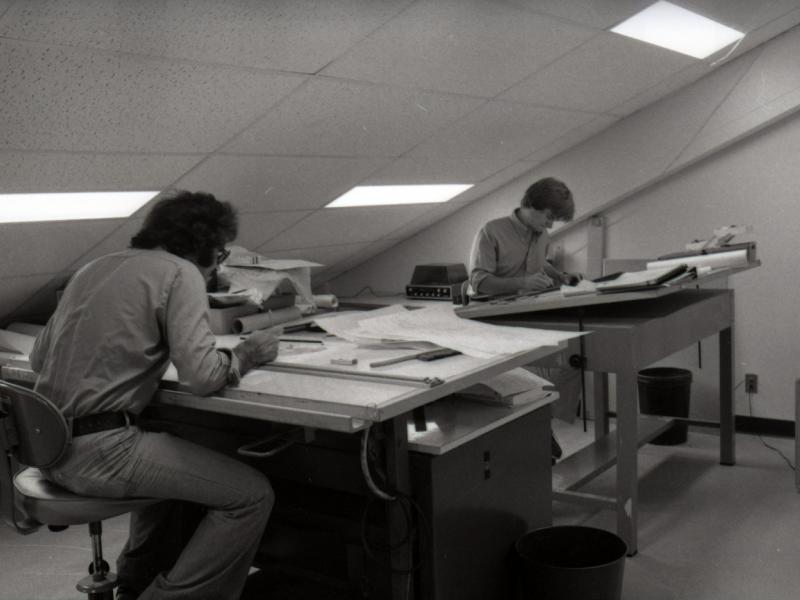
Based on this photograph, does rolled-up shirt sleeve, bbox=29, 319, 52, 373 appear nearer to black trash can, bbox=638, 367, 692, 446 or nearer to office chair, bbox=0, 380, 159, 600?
office chair, bbox=0, 380, 159, 600

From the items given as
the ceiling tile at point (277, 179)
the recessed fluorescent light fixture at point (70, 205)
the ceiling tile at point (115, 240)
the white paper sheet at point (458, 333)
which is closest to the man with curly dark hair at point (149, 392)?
the white paper sheet at point (458, 333)

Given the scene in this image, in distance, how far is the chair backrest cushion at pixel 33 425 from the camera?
1.95 m

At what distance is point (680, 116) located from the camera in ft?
14.0

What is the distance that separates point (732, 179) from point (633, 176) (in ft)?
1.62

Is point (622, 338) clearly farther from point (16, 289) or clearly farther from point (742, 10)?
point (16, 289)

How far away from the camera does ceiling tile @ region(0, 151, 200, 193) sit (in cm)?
253

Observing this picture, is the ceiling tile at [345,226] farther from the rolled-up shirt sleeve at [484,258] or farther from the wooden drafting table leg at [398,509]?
the wooden drafting table leg at [398,509]

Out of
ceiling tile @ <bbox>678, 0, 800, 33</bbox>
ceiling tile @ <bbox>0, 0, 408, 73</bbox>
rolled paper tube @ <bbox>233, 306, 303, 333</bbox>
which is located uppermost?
ceiling tile @ <bbox>678, 0, 800, 33</bbox>

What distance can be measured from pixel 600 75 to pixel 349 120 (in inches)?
47.4

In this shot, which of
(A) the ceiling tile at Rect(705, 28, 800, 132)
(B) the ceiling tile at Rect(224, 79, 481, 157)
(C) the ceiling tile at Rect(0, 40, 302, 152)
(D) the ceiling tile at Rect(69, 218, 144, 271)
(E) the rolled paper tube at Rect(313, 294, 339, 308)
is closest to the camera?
(C) the ceiling tile at Rect(0, 40, 302, 152)

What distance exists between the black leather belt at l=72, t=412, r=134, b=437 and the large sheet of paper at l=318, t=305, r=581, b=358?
0.67 m

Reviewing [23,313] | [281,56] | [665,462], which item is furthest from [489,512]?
[23,313]

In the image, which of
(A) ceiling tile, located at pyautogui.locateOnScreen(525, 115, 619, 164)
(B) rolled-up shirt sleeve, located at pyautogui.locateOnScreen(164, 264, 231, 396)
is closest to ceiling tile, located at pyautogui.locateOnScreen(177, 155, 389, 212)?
(B) rolled-up shirt sleeve, located at pyautogui.locateOnScreen(164, 264, 231, 396)

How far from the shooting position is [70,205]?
3.01 meters
